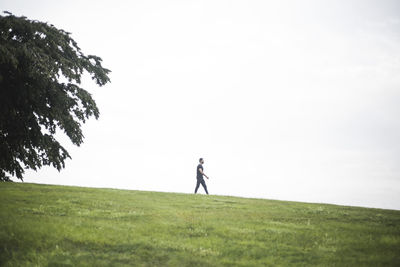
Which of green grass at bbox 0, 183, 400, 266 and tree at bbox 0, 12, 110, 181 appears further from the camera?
→ tree at bbox 0, 12, 110, 181

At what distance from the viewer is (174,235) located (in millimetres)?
11086

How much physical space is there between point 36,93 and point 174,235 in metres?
17.0

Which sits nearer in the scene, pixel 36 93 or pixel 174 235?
pixel 174 235

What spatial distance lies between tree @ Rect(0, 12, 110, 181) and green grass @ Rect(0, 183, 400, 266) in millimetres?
8927

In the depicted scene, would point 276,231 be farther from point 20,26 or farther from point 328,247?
point 20,26

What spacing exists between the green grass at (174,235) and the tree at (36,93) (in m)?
8.93

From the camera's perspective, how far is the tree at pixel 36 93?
21406 mm

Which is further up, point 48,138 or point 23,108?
point 23,108

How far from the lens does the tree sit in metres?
21.4

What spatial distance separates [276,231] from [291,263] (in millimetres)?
3330

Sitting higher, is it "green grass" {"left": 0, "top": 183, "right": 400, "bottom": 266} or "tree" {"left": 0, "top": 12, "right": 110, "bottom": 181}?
"tree" {"left": 0, "top": 12, "right": 110, "bottom": 181}

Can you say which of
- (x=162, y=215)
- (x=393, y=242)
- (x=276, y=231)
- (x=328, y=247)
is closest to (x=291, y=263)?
(x=328, y=247)

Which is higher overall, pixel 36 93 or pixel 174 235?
pixel 36 93

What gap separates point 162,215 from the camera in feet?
46.3
